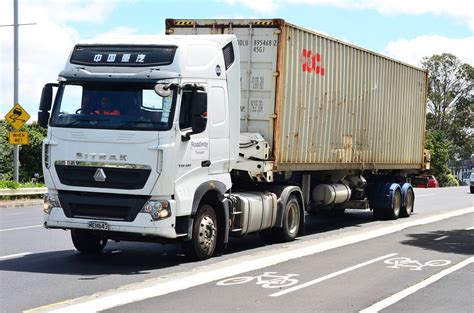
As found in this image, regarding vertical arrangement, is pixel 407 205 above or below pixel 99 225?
below

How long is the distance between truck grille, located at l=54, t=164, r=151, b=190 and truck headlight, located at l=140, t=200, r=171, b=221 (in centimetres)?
29

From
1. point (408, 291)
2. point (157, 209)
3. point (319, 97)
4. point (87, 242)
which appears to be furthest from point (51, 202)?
point (319, 97)

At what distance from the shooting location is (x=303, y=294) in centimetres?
948

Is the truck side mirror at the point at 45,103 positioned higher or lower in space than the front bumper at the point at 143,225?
higher

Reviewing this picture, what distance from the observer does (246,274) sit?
1093 cm

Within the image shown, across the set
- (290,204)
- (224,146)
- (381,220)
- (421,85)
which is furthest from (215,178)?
(421,85)

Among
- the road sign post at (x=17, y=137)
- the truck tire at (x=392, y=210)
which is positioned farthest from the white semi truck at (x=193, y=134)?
the road sign post at (x=17, y=137)

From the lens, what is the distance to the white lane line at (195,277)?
8.56 metres

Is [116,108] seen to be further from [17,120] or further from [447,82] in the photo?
[447,82]

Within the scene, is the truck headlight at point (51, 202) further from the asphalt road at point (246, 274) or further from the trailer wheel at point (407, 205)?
the trailer wheel at point (407, 205)

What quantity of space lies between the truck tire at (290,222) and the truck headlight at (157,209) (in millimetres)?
4184

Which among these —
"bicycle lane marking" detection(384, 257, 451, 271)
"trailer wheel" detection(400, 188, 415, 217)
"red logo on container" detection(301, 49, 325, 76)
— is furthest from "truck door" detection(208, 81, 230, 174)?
"trailer wheel" detection(400, 188, 415, 217)

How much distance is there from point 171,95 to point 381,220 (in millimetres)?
11631

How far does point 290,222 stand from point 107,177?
203 inches
